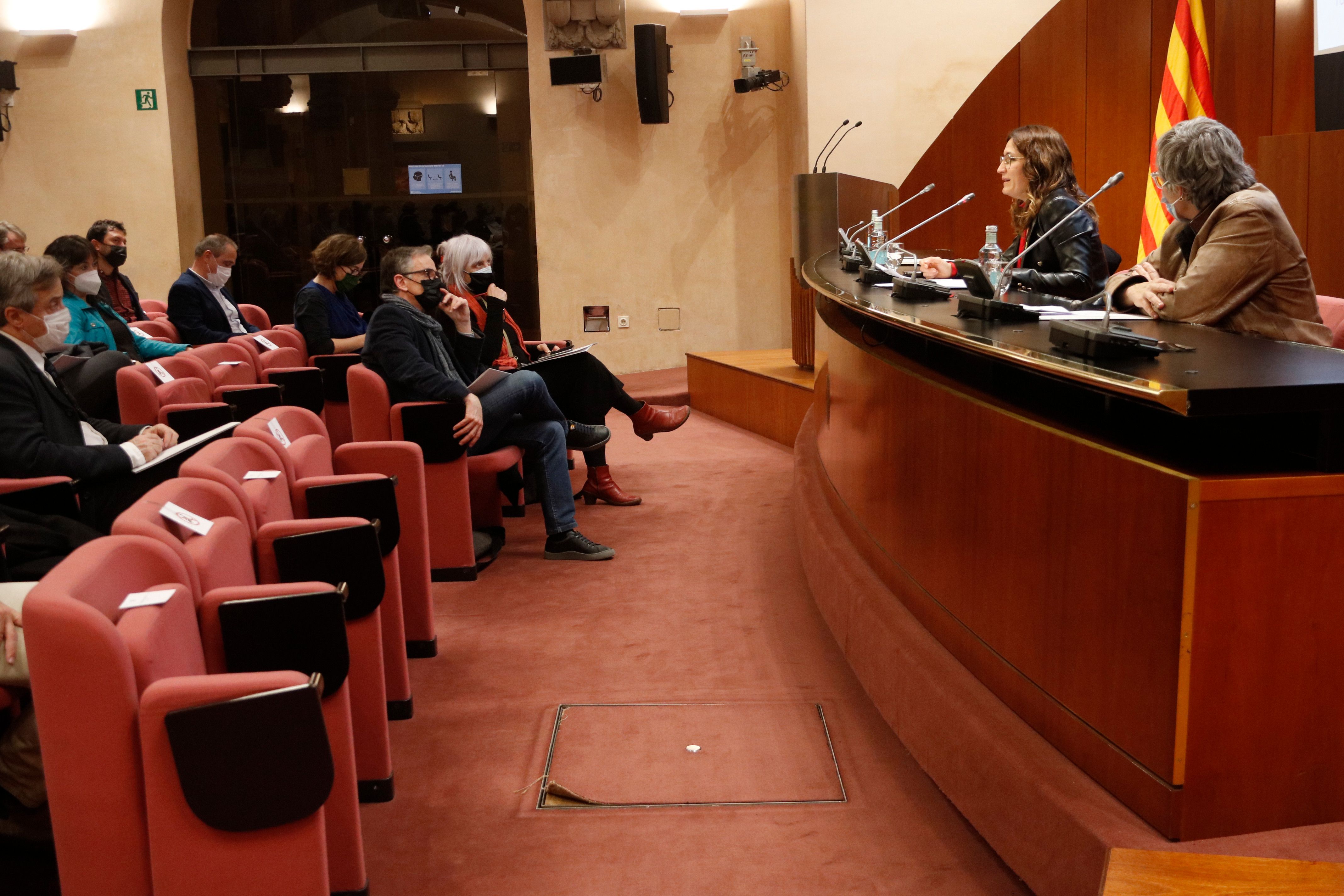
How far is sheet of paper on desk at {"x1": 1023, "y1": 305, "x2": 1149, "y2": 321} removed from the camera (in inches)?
92.2

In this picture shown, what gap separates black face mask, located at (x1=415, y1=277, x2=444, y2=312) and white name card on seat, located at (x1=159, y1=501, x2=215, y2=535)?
6.98ft

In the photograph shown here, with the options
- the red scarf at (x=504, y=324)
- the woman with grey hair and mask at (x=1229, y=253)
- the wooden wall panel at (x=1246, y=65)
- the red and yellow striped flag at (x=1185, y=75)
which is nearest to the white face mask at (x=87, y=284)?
the red scarf at (x=504, y=324)

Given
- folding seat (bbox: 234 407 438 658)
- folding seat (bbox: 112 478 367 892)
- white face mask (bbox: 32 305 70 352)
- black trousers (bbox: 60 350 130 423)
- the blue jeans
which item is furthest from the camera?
the blue jeans

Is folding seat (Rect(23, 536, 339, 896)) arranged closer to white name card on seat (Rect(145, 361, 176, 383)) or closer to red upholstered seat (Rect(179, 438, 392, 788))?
red upholstered seat (Rect(179, 438, 392, 788))

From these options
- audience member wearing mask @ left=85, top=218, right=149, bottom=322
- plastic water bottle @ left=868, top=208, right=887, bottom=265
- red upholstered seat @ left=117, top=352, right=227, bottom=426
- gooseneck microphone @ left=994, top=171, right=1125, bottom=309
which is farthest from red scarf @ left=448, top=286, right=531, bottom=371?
audience member wearing mask @ left=85, top=218, right=149, bottom=322

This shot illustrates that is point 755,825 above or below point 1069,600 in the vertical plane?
below

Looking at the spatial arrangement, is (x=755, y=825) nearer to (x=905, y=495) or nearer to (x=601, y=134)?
(x=905, y=495)

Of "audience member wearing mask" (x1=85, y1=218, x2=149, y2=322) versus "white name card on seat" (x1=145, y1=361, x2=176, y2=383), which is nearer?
"white name card on seat" (x1=145, y1=361, x2=176, y2=383)

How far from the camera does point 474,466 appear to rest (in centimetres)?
388

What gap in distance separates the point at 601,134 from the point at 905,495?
6410 mm

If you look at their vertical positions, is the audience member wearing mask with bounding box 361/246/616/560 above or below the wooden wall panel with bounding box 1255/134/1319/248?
below

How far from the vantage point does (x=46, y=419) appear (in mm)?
2680

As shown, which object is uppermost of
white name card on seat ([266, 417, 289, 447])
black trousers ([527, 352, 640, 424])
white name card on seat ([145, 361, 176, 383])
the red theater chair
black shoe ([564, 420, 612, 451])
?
the red theater chair

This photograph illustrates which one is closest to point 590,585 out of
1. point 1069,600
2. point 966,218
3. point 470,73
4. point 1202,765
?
point 1069,600
